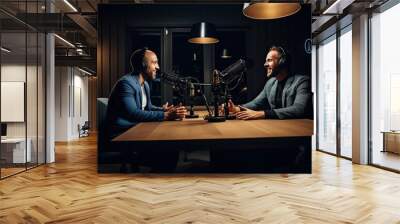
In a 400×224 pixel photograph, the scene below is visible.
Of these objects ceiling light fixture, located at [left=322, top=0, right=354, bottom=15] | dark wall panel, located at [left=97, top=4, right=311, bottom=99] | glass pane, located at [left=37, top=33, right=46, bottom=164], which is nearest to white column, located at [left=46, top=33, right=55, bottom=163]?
glass pane, located at [left=37, top=33, right=46, bottom=164]

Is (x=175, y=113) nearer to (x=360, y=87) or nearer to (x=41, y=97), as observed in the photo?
(x=41, y=97)

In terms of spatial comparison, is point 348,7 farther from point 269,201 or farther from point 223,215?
point 223,215

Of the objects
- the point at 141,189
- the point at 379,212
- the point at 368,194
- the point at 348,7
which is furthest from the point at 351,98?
the point at 141,189

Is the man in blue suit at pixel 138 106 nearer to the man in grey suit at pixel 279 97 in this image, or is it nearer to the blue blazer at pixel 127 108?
the blue blazer at pixel 127 108

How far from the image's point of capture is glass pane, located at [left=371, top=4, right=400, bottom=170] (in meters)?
5.95

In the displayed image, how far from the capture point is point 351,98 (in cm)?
714

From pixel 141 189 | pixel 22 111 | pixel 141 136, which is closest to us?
pixel 141 189

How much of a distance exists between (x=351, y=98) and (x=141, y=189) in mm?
4762

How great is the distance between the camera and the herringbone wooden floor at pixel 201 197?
337 cm

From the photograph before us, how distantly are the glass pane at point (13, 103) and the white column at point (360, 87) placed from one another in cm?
605

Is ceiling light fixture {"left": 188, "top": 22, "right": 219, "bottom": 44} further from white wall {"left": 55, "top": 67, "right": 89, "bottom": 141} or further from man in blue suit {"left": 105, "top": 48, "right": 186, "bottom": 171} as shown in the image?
white wall {"left": 55, "top": 67, "right": 89, "bottom": 141}

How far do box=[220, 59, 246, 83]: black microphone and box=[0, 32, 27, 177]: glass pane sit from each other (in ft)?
11.7

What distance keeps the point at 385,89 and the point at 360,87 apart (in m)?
0.46

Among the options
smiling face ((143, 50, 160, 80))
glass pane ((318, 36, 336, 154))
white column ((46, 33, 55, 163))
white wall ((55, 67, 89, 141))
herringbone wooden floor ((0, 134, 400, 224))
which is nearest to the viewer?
herringbone wooden floor ((0, 134, 400, 224))
